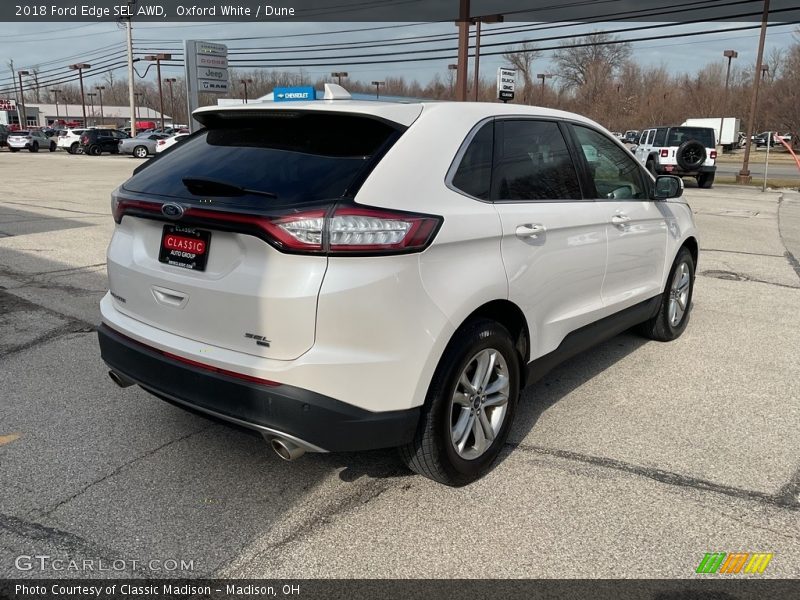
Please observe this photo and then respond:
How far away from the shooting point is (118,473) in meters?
3.22

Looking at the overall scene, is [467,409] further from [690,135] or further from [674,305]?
[690,135]

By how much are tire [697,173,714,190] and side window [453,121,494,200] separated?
22902 mm

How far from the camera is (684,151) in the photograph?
22.2 meters

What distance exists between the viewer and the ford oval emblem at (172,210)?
2832 mm

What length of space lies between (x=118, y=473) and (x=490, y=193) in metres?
2.27

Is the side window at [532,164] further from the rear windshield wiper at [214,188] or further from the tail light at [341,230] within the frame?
the rear windshield wiper at [214,188]

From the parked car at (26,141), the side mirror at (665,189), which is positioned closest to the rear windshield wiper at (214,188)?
the side mirror at (665,189)

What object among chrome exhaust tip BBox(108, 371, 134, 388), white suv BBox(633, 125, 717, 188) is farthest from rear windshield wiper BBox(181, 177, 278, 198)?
white suv BBox(633, 125, 717, 188)

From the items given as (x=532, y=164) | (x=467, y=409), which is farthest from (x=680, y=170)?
(x=467, y=409)

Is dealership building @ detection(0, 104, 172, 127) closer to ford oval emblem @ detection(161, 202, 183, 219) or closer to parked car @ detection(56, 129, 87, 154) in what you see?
parked car @ detection(56, 129, 87, 154)

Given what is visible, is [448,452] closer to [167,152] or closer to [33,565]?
[33,565]

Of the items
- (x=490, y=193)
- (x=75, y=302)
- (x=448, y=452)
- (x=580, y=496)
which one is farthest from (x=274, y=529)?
(x=75, y=302)

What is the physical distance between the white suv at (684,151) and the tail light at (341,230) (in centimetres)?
2144

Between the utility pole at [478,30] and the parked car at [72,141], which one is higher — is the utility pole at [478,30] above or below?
above
